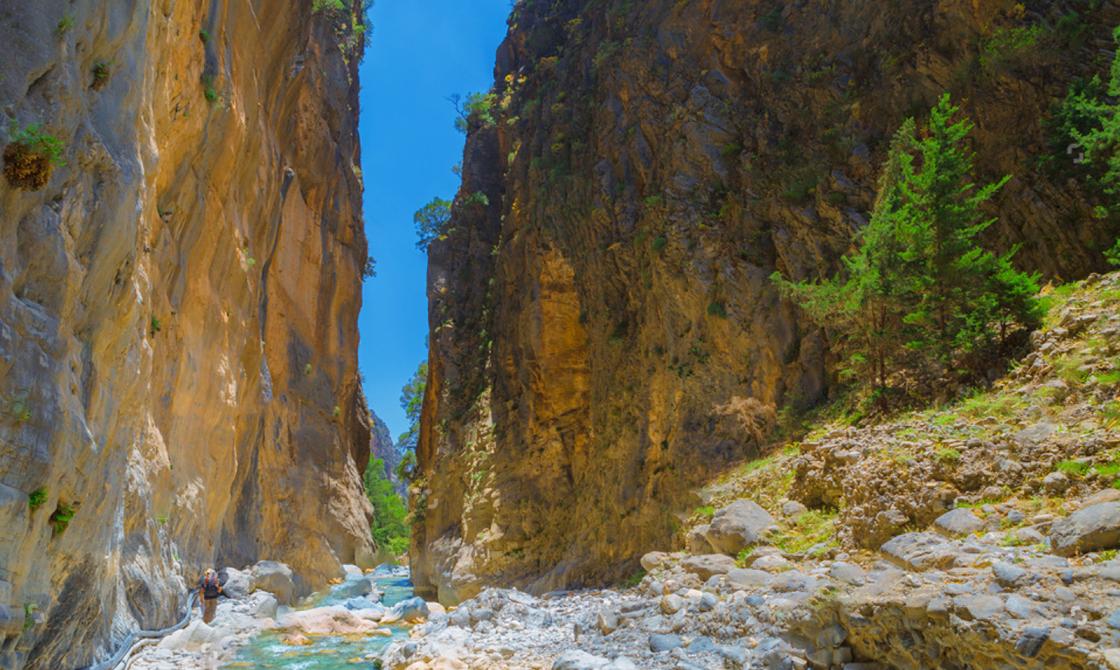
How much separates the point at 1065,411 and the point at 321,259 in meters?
31.0

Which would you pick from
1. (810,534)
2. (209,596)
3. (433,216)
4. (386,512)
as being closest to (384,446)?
(386,512)

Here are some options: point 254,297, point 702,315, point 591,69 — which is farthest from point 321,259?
point 702,315

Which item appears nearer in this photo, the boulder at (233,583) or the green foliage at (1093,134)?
the green foliage at (1093,134)

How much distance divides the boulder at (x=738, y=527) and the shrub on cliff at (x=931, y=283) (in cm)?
325

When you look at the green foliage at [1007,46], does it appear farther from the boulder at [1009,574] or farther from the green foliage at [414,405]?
the green foliage at [414,405]

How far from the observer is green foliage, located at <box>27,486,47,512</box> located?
7.00 metres

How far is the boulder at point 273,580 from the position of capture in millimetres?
20266

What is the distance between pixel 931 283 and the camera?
1152 cm

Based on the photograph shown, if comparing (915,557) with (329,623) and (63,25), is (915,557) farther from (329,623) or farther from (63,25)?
(329,623)

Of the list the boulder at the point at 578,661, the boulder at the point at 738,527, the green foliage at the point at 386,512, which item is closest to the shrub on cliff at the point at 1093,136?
the boulder at the point at 738,527

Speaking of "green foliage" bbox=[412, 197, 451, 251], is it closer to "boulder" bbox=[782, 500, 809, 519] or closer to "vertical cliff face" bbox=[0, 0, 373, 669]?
"vertical cliff face" bbox=[0, 0, 373, 669]

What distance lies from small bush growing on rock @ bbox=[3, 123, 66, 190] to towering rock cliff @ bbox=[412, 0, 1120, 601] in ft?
45.2

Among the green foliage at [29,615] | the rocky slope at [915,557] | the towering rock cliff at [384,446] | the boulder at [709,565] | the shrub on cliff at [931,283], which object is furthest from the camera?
the towering rock cliff at [384,446]

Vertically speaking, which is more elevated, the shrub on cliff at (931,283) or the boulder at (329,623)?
the shrub on cliff at (931,283)
